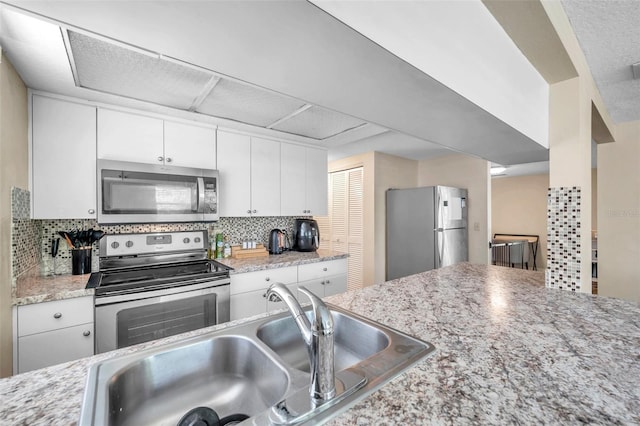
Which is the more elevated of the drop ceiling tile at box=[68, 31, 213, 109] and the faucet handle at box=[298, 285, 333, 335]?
the drop ceiling tile at box=[68, 31, 213, 109]

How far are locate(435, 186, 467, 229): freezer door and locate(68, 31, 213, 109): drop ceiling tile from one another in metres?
2.92

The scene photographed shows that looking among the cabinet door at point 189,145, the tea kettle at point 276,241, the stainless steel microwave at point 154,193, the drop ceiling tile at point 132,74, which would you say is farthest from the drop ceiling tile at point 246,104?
the tea kettle at point 276,241

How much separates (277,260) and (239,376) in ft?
5.46

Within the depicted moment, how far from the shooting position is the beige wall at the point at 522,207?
20.4ft

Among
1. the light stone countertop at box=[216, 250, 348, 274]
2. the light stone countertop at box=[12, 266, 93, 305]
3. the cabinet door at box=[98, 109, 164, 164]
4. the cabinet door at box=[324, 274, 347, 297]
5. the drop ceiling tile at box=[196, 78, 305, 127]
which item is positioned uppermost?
the drop ceiling tile at box=[196, 78, 305, 127]

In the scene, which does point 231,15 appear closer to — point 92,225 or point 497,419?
point 497,419

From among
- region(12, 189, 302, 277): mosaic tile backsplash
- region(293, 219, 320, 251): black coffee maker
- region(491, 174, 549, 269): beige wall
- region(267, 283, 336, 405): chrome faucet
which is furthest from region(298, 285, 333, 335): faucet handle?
region(491, 174, 549, 269): beige wall

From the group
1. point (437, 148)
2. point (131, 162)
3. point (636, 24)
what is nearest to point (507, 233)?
point (437, 148)

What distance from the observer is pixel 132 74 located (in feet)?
5.13

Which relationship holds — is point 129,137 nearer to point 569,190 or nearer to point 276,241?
point 276,241

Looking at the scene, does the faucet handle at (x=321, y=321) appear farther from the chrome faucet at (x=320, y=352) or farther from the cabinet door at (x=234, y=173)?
the cabinet door at (x=234, y=173)

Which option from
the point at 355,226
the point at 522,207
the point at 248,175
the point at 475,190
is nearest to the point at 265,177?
the point at 248,175

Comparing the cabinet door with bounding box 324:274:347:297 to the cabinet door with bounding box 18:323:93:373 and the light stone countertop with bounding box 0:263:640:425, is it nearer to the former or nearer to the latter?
the light stone countertop with bounding box 0:263:640:425

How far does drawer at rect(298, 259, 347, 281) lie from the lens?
8.56 ft
